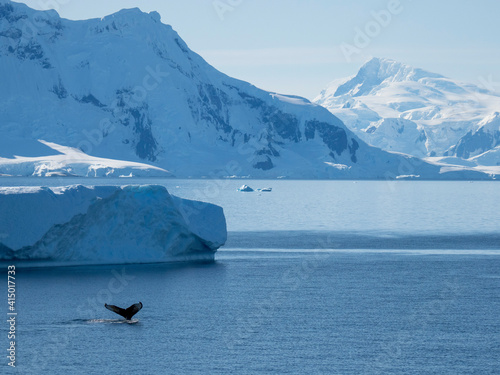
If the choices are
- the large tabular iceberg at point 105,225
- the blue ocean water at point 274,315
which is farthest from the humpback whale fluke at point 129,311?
the large tabular iceberg at point 105,225

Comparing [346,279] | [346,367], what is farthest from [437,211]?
[346,367]

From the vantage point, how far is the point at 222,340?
3256 cm

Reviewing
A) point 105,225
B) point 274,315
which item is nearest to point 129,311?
point 274,315

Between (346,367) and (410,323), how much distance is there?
7627mm

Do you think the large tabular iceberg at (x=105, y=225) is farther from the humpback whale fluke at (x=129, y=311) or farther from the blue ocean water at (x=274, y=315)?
the humpback whale fluke at (x=129, y=311)

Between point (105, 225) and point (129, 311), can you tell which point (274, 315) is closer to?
point (129, 311)

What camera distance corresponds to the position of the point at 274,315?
122ft

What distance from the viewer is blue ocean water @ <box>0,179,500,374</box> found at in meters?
29.5

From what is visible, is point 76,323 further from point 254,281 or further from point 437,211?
point 437,211

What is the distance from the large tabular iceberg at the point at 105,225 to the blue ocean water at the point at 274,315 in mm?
1254

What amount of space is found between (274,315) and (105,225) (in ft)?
57.5

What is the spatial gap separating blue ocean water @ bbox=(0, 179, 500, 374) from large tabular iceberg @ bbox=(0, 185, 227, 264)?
4.12ft

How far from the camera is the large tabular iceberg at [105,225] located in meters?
48.6

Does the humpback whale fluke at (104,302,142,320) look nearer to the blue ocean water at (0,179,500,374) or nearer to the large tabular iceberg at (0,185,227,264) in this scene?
the blue ocean water at (0,179,500,374)
